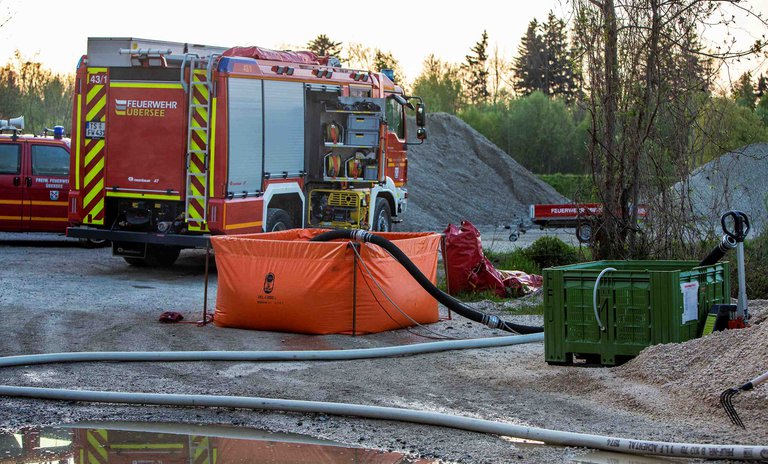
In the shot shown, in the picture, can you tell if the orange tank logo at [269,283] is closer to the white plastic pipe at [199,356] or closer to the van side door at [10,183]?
the white plastic pipe at [199,356]

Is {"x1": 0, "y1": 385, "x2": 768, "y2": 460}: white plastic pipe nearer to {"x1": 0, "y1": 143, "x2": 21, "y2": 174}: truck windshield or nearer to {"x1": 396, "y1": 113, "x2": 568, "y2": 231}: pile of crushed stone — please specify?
{"x1": 0, "y1": 143, "x2": 21, "y2": 174}: truck windshield

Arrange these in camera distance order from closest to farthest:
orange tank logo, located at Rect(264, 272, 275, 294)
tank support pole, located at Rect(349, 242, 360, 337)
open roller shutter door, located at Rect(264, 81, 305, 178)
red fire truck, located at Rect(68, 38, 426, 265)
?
tank support pole, located at Rect(349, 242, 360, 337)
orange tank logo, located at Rect(264, 272, 275, 294)
red fire truck, located at Rect(68, 38, 426, 265)
open roller shutter door, located at Rect(264, 81, 305, 178)

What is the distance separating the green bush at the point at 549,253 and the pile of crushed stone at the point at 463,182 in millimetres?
14466

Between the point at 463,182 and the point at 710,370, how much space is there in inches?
1282

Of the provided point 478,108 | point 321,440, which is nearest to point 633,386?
point 321,440

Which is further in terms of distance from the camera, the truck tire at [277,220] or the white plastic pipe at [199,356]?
the truck tire at [277,220]

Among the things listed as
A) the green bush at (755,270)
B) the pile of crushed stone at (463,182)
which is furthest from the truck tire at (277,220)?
the pile of crushed stone at (463,182)

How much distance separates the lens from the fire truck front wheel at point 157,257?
1738 centimetres

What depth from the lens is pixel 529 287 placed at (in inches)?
587

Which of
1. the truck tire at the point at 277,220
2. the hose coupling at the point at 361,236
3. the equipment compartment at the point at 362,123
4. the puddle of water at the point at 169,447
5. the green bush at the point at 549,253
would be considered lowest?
the puddle of water at the point at 169,447

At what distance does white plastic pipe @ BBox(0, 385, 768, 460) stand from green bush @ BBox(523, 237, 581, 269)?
10.7m

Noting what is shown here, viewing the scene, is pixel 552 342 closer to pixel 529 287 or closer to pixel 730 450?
→ pixel 730 450

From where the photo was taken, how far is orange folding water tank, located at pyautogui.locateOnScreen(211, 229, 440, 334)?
35.9ft

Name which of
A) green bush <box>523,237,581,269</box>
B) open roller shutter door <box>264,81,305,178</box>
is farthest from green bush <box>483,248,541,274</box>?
open roller shutter door <box>264,81,305,178</box>
